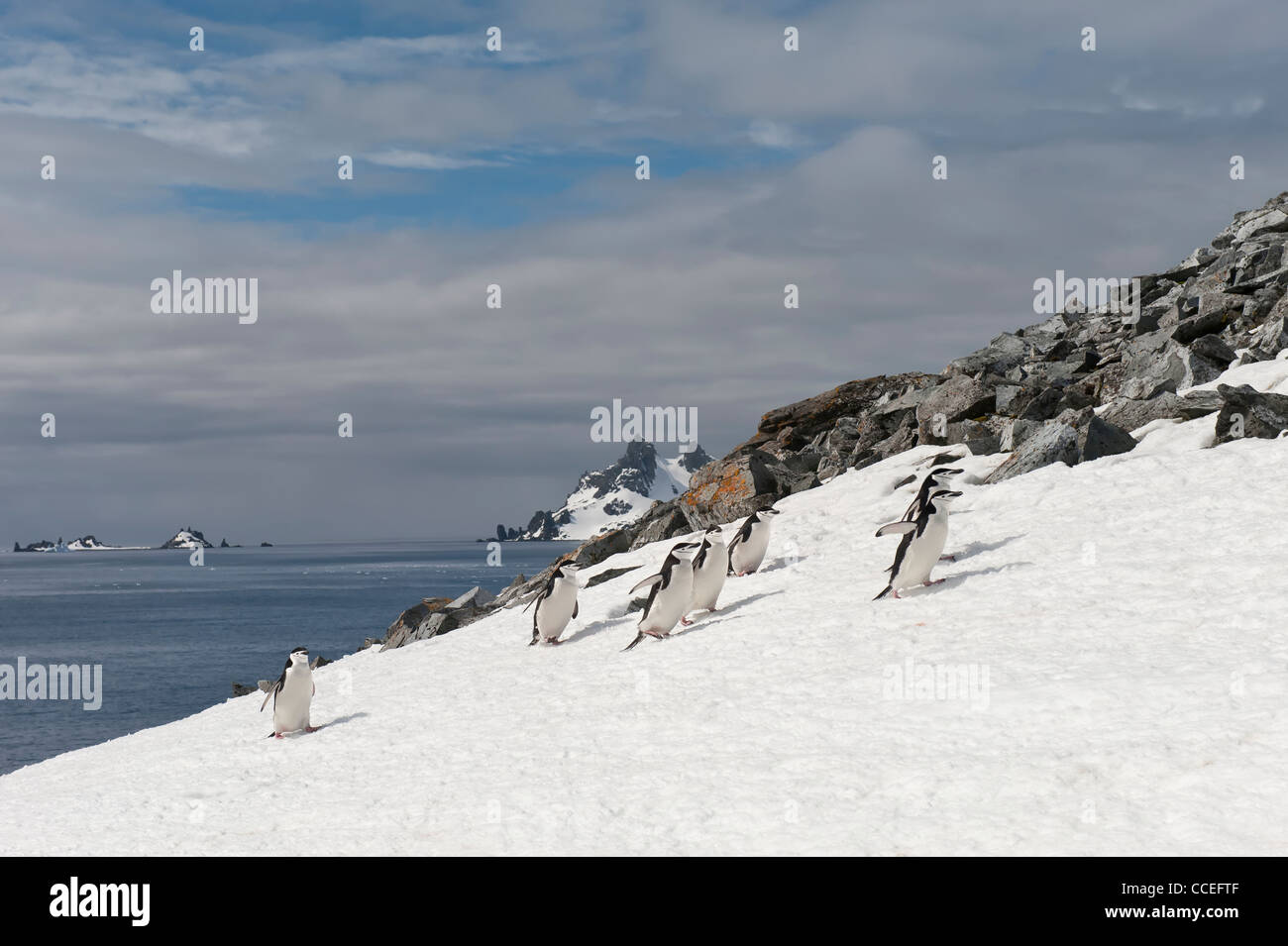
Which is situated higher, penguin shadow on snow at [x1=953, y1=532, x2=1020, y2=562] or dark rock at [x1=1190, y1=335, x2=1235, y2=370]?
dark rock at [x1=1190, y1=335, x2=1235, y2=370]

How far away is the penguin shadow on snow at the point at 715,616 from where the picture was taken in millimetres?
15578

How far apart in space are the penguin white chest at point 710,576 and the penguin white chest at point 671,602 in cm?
A: 47

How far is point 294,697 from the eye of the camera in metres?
14.3

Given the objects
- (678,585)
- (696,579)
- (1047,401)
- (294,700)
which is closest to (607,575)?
(696,579)

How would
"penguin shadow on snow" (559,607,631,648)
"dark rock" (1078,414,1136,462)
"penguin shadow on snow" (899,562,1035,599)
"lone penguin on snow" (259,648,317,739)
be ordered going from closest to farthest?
1. "penguin shadow on snow" (899,562,1035,599)
2. "lone penguin on snow" (259,648,317,739)
3. "penguin shadow on snow" (559,607,631,648)
4. "dark rock" (1078,414,1136,462)

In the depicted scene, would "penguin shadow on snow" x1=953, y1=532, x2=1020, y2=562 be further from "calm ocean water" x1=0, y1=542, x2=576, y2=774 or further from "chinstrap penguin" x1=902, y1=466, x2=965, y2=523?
"calm ocean water" x1=0, y1=542, x2=576, y2=774

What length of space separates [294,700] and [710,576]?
21.6ft

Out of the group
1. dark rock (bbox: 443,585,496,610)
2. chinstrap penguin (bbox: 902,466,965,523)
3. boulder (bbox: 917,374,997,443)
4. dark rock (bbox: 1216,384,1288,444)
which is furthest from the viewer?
dark rock (bbox: 443,585,496,610)

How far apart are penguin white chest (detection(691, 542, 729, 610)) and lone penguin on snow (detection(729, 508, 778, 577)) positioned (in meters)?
1.91

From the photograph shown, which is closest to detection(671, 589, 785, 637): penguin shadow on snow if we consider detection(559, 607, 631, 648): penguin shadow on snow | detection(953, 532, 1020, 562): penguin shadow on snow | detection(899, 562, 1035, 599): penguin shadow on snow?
→ detection(559, 607, 631, 648): penguin shadow on snow

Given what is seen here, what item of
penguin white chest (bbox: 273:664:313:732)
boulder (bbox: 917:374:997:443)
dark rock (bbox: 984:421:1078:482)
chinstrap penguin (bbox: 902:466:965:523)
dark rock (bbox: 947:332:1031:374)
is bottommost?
penguin white chest (bbox: 273:664:313:732)

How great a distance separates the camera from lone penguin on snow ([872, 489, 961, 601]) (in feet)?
45.8

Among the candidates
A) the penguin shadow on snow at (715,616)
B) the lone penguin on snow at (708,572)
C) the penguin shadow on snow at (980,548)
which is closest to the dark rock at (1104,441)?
the penguin shadow on snow at (980,548)
